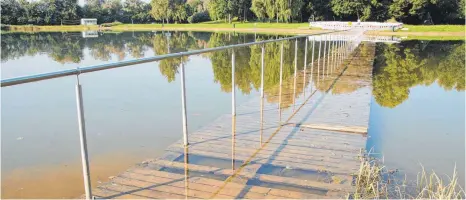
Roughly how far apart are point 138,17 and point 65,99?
5359 centimetres

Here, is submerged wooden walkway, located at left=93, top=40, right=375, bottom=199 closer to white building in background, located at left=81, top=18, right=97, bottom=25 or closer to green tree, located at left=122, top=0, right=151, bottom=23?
white building in background, located at left=81, top=18, right=97, bottom=25

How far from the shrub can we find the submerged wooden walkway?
175 ft

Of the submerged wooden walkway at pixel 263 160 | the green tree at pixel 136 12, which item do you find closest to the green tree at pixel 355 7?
the green tree at pixel 136 12

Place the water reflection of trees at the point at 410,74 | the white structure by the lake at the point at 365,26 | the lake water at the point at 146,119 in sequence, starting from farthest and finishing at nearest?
1. the white structure by the lake at the point at 365,26
2. the water reflection of trees at the point at 410,74
3. the lake water at the point at 146,119

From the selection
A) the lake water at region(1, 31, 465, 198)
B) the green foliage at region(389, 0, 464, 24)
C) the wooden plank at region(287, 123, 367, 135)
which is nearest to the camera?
the lake water at region(1, 31, 465, 198)

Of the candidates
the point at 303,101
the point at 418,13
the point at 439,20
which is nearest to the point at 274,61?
the point at 303,101

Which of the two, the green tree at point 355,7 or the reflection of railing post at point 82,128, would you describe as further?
the green tree at point 355,7

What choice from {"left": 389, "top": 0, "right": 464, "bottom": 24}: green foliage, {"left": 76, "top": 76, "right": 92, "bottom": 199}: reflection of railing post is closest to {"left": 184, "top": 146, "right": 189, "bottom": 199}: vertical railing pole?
{"left": 76, "top": 76, "right": 92, "bottom": 199}: reflection of railing post

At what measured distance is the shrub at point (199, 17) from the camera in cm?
5737

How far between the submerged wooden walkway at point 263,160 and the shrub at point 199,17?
53350 millimetres

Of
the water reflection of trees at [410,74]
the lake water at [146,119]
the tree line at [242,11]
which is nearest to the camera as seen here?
the lake water at [146,119]

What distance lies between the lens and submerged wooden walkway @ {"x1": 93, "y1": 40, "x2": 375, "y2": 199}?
295 centimetres

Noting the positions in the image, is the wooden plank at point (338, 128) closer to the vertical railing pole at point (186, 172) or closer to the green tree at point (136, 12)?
the vertical railing pole at point (186, 172)

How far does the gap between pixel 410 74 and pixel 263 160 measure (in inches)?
359
